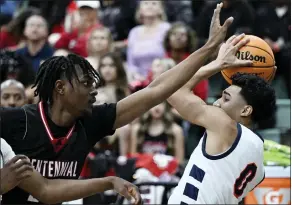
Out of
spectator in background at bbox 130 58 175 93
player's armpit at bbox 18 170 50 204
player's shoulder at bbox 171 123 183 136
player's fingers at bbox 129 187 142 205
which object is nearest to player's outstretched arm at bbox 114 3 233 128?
player's armpit at bbox 18 170 50 204

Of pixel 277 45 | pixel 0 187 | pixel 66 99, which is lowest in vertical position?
pixel 0 187

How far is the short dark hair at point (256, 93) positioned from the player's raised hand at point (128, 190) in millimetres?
1166

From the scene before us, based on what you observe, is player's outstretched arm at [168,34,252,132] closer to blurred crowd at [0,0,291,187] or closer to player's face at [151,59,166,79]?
blurred crowd at [0,0,291,187]

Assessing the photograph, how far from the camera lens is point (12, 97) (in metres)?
8.67

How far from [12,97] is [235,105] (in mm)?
3632

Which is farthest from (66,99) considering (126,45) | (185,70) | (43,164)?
(126,45)

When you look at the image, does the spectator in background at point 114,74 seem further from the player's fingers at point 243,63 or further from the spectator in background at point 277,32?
the player's fingers at point 243,63

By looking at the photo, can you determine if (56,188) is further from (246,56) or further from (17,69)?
(17,69)

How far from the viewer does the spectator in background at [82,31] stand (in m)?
10.8

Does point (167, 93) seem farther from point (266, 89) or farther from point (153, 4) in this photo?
point (153, 4)

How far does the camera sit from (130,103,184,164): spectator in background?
9148 mm

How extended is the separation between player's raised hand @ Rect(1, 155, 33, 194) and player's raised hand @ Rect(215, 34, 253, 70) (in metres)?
1.57

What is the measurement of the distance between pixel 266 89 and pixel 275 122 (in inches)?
171

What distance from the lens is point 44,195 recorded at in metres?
5.24
